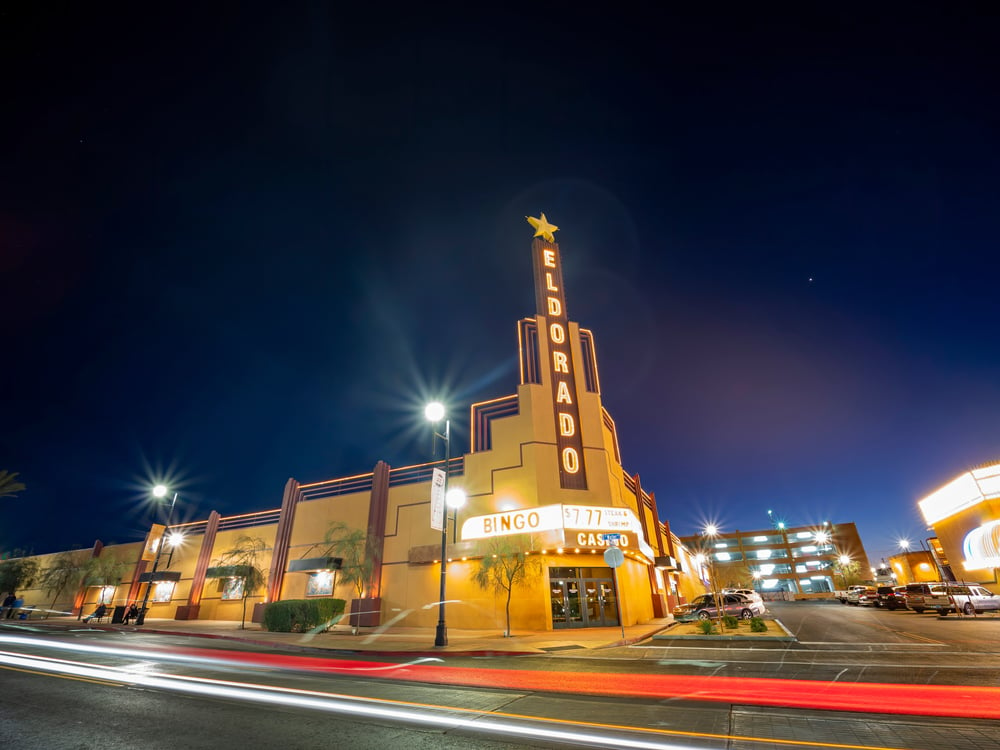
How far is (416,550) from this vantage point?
28266mm

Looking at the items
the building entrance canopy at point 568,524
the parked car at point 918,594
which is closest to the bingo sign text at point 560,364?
the building entrance canopy at point 568,524

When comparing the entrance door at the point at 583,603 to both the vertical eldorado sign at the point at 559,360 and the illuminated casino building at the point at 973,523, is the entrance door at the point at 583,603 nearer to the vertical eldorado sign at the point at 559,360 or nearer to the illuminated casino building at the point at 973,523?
the vertical eldorado sign at the point at 559,360

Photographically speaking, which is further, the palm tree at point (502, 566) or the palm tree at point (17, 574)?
the palm tree at point (17, 574)

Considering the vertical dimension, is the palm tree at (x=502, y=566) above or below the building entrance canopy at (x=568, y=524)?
below

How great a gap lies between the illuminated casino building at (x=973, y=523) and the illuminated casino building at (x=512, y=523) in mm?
25863

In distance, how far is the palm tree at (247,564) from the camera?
31.8m

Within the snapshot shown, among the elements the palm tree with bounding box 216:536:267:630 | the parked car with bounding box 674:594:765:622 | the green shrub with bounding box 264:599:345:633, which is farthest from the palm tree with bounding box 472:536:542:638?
the palm tree with bounding box 216:536:267:630

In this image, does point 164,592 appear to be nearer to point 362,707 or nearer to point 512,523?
→ point 512,523

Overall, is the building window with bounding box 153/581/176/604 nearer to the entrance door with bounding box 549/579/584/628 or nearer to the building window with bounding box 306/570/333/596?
the building window with bounding box 306/570/333/596

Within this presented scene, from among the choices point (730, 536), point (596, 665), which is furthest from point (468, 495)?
point (730, 536)

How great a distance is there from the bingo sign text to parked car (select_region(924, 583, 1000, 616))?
23827mm

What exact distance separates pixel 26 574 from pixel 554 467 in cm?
6062

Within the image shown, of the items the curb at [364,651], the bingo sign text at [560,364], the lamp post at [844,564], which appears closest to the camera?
the curb at [364,651]

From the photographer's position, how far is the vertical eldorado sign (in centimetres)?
2825
